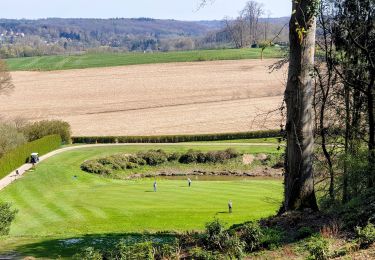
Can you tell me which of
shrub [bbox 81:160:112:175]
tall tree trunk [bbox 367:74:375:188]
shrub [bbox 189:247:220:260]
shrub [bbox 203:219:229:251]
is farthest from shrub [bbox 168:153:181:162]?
shrub [bbox 189:247:220:260]

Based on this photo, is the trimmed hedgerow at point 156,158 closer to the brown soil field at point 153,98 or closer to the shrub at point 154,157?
the shrub at point 154,157

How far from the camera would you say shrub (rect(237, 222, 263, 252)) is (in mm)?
9508

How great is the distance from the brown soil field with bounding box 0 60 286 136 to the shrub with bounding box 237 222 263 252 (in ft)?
139

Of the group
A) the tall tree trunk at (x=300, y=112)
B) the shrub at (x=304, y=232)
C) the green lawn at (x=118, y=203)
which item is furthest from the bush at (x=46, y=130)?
the shrub at (x=304, y=232)

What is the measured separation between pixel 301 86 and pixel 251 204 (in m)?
21.2

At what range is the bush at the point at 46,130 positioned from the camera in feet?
177

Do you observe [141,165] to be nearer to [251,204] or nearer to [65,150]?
[65,150]

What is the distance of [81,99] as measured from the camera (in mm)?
81812

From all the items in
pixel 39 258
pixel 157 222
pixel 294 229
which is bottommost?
pixel 157 222

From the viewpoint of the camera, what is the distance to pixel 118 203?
31984 mm

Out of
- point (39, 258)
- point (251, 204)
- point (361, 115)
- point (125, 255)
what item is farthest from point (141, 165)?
point (125, 255)

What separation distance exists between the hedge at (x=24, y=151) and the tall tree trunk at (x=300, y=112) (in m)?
34.5

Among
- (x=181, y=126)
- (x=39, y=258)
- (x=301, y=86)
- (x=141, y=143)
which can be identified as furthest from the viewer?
(x=181, y=126)

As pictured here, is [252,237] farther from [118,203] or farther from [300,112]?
[118,203]
